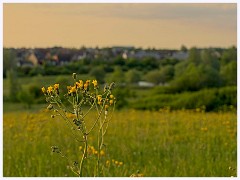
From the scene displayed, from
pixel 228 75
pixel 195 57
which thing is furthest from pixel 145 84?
pixel 228 75

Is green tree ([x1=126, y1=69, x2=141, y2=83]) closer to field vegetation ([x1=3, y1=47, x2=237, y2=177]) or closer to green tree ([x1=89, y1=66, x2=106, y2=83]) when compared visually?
field vegetation ([x1=3, y1=47, x2=237, y2=177])

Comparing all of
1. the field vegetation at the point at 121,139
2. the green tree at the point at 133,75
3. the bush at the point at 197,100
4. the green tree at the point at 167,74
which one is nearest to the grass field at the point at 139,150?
the field vegetation at the point at 121,139

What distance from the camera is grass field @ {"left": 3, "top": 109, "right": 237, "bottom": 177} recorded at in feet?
14.5

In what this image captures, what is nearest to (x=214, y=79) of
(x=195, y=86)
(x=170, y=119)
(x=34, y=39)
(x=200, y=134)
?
(x=195, y=86)

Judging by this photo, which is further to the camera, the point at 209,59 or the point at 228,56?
the point at 209,59

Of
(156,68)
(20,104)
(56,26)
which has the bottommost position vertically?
(20,104)

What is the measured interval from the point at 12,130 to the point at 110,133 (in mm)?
1461

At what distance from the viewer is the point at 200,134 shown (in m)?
6.64

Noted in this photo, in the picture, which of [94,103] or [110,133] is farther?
[110,133]

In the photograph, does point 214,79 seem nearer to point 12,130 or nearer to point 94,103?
point 12,130

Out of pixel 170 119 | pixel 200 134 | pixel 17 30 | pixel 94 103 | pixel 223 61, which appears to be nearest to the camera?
pixel 94 103

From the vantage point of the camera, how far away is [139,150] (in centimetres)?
556

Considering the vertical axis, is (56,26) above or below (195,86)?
above

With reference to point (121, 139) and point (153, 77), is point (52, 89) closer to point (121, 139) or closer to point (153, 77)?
point (121, 139)
